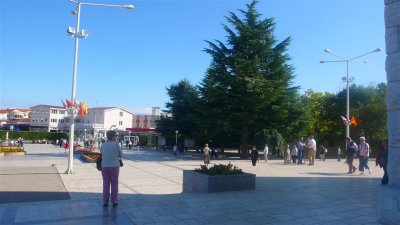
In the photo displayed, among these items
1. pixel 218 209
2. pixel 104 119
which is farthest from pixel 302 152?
pixel 104 119

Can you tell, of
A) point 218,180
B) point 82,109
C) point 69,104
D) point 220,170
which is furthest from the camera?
point 82,109

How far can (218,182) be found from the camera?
35.9 ft

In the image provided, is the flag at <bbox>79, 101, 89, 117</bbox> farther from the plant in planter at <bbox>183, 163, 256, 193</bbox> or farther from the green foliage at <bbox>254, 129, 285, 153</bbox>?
the green foliage at <bbox>254, 129, 285, 153</bbox>

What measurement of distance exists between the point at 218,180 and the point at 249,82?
23.5 metres

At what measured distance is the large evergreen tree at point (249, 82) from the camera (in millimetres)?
34344

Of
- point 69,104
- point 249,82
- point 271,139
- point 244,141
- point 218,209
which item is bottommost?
point 218,209

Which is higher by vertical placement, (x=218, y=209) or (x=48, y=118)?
(x=48, y=118)

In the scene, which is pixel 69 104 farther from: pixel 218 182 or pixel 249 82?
pixel 249 82

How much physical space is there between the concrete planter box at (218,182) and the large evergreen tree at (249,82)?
2262 cm

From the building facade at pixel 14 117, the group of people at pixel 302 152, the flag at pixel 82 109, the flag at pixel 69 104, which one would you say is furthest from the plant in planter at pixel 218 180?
the building facade at pixel 14 117

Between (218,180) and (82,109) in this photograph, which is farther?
(82,109)

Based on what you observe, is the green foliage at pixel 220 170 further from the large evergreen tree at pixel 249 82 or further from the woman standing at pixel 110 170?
the large evergreen tree at pixel 249 82

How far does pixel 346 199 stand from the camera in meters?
9.90

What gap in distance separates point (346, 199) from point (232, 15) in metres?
29.4
